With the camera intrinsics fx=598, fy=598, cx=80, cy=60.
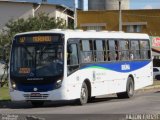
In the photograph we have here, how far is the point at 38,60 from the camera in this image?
22.4m

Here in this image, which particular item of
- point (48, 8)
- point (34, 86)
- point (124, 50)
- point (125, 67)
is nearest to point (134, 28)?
point (48, 8)

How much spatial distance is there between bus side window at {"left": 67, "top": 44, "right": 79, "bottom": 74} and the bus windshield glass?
0.33 metres

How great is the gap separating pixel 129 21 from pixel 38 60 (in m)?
53.8

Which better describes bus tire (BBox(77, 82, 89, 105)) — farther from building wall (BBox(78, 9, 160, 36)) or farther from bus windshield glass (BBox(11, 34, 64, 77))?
building wall (BBox(78, 9, 160, 36))

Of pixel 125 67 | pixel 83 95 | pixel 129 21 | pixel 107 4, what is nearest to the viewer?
pixel 83 95

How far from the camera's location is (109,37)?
26281 millimetres

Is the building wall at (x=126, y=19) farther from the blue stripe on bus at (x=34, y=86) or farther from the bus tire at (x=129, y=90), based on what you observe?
the blue stripe on bus at (x=34, y=86)

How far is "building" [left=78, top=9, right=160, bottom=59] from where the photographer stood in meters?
75.1

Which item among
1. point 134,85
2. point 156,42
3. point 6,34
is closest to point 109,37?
point 134,85

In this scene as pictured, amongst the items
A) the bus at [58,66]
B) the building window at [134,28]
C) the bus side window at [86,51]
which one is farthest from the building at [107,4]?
the bus side window at [86,51]

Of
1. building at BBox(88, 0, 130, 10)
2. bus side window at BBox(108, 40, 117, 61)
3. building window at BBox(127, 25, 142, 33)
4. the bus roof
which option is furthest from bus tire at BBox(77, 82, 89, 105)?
building at BBox(88, 0, 130, 10)

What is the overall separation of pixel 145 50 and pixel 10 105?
8.74 m

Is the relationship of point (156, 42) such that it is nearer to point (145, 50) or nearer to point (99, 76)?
point (145, 50)

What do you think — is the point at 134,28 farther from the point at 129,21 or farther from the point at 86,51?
the point at 86,51
